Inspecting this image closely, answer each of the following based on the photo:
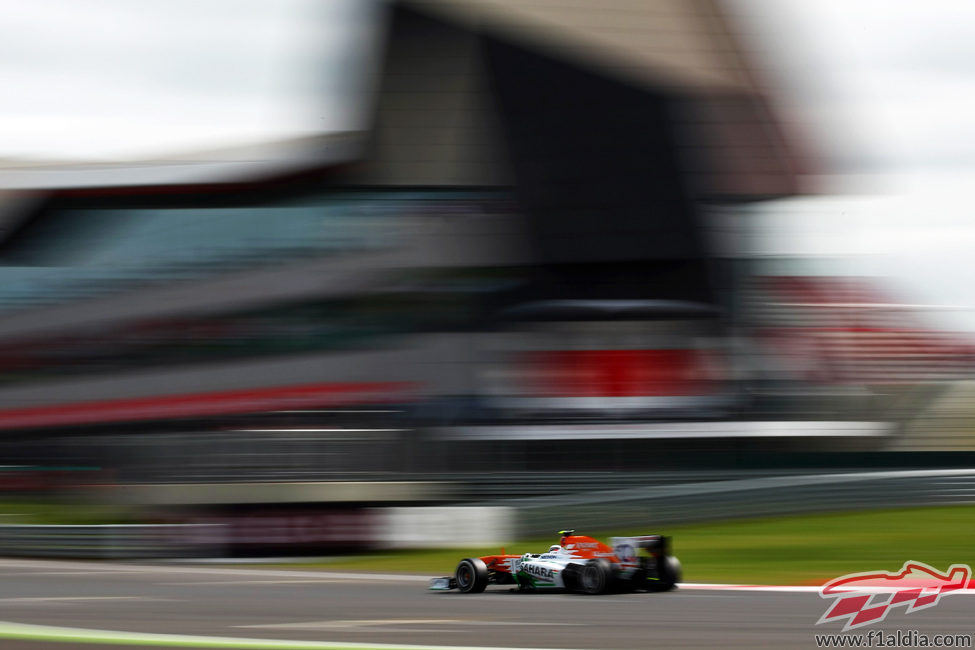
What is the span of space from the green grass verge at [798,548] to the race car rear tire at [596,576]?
3.02m

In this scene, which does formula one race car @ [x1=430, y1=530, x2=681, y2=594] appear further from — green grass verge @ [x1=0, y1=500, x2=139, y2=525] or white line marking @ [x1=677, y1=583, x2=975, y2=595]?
green grass verge @ [x1=0, y1=500, x2=139, y2=525]

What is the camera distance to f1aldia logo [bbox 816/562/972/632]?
664 cm

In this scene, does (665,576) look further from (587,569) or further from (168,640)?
(168,640)

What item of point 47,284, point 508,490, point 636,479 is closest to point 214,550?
point 508,490

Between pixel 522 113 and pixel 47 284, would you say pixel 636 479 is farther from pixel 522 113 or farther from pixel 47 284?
pixel 47 284

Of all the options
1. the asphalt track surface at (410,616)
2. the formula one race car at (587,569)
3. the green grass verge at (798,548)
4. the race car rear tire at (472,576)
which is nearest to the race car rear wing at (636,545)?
the formula one race car at (587,569)

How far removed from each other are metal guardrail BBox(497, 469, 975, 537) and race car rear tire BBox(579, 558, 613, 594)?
A: 6.01m

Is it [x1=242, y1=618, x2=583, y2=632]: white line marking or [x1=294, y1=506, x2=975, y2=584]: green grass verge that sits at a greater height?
[x1=242, y1=618, x2=583, y2=632]: white line marking

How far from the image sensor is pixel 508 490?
690 inches

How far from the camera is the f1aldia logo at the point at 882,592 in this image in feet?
21.8

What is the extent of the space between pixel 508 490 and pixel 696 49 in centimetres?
1859

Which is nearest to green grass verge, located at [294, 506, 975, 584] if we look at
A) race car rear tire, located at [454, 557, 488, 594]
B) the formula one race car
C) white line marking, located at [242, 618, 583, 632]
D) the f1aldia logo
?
the f1aldia logo

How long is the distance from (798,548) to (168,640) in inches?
361

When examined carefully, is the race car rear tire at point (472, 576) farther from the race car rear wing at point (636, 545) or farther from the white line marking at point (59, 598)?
the white line marking at point (59, 598)
